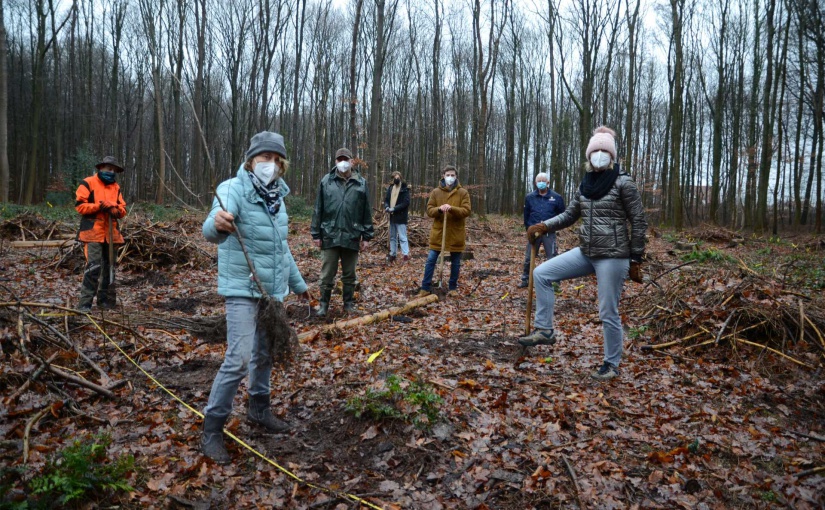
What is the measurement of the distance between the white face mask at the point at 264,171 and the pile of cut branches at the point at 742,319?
4.72 metres

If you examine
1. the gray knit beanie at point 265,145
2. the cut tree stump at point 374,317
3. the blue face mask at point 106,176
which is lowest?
the cut tree stump at point 374,317

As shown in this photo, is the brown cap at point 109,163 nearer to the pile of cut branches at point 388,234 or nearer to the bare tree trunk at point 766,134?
the pile of cut branches at point 388,234

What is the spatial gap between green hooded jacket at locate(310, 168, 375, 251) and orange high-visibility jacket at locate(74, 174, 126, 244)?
2832 millimetres

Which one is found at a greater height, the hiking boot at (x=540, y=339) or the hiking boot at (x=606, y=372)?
the hiking boot at (x=540, y=339)

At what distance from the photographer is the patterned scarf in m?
3.38

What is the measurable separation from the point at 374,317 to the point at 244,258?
3.73 meters

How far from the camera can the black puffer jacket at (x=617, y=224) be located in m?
4.58

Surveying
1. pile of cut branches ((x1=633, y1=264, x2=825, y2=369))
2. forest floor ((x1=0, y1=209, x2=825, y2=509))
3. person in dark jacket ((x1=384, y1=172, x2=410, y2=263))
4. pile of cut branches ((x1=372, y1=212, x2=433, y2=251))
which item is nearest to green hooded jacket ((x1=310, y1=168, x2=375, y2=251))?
forest floor ((x1=0, y1=209, x2=825, y2=509))

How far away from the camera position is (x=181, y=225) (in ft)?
52.2

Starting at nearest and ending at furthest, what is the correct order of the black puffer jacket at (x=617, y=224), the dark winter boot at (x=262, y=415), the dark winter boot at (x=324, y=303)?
the dark winter boot at (x=262, y=415) < the black puffer jacket at (x=617, y=224) < the dark winter boot at (x=324, y=303)

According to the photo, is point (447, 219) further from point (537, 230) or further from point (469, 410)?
point (469, 410)

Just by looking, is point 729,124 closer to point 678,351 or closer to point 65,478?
point 678,351

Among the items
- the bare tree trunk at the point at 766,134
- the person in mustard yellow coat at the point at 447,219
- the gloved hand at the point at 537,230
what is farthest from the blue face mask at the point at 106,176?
the bare tree trunk at the point at 766,134

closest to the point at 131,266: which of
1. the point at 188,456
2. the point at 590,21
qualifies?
the point at 188,456
